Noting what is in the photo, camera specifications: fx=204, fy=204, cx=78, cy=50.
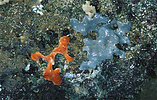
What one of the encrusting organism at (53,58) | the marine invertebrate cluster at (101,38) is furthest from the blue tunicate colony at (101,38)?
the encrusting organism at (53,58)

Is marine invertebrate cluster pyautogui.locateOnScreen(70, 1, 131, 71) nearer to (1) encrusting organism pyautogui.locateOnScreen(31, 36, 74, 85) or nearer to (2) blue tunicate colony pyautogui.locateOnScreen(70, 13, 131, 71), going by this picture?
(2) blue tunicate colony pyautogui.locateOnScreen(70, 13, 131, 71)

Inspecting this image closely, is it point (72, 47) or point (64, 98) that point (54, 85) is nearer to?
point (64, 98)

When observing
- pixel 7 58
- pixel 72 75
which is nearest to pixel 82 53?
pixel 72 75

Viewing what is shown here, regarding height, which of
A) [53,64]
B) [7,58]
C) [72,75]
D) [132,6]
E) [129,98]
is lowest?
[129,98]

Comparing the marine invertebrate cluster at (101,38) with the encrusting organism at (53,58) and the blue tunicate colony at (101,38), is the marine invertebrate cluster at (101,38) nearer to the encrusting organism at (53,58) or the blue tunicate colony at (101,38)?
the blue tunicate colony at (101,38)

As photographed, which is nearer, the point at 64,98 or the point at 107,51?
the point at 107,51
